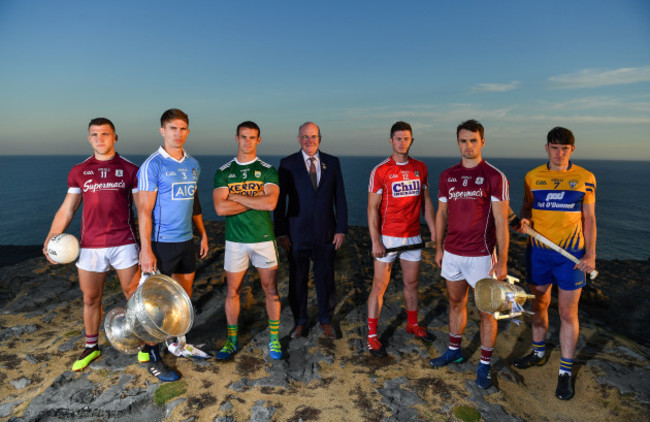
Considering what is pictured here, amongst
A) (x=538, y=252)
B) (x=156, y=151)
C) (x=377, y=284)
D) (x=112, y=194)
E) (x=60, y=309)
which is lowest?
(x=60, y=309)

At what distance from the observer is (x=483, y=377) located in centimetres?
405

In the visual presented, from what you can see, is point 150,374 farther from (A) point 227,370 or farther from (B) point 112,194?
(B) point 112,194

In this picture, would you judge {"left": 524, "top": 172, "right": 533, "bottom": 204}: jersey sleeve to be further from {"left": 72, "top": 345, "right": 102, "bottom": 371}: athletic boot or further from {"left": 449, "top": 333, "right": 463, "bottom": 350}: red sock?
{"left": 72, "top": 345, "right": 102, "bottom": 371}: athletic boot

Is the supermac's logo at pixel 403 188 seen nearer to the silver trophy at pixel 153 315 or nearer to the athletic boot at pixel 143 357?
the silver trophy at pixel 153 315

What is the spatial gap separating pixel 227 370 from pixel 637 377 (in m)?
4.62

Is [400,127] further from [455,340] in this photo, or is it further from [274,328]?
[274,328]

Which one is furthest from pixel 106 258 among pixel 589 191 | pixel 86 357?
pixel 589 191

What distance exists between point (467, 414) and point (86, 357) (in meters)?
4.20

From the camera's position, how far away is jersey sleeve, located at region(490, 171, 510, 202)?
3842mm

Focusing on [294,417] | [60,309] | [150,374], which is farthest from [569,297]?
[60,309]

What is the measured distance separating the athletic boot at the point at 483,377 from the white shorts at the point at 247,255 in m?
2.56

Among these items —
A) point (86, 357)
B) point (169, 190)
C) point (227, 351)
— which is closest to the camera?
point (169, 190)

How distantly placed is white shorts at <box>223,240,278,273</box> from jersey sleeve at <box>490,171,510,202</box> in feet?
8.23

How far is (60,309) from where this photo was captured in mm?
6324
